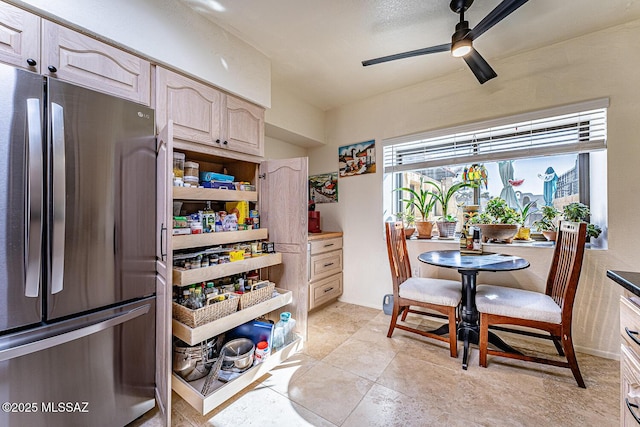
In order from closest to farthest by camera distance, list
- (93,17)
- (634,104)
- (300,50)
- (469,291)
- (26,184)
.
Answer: (26,184), (93,17), (634,104), (469,291), (300,50)

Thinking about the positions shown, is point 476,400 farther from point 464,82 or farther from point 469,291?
point 464,82

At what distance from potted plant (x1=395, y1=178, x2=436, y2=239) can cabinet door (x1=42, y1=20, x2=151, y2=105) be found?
2.55m

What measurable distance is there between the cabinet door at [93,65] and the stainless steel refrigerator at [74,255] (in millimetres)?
180

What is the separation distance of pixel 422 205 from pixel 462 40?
68.0 inches

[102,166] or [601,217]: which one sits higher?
[102,166]

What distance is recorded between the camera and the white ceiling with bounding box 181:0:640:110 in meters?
1.74

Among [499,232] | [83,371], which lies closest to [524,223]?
[499,232]

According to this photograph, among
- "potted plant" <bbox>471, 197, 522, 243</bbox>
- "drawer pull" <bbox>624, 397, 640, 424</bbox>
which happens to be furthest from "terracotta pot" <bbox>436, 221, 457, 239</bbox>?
"drawer pull" <bbox>624, 397, 640, 424</bbox>

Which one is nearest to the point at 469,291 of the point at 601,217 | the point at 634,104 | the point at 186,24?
the point at 601,217

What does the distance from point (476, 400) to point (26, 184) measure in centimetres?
255

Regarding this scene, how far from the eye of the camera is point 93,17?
4.42 feet

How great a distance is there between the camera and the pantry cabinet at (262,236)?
1.66 meters

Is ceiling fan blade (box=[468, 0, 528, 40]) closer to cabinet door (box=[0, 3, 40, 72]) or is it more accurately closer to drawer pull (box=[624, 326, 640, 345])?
drawer pull (box=[624, 326, 640, 345])

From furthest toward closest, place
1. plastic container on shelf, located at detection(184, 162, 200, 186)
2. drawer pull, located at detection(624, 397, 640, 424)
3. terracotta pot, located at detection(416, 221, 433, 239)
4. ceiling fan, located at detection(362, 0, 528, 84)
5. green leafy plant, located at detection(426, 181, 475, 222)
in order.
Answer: terracotta pot, located at detection(416, 221, 433, 239) → green leafy plant, located at detection(426, 181, 475, 222) → plastic container on shelf, located at detection(184, 162, 200, 186) → ceiling fan, located at detection(362, 0, 528, 84) → drawer pull, located at detection(624, 397, 640, 424)
